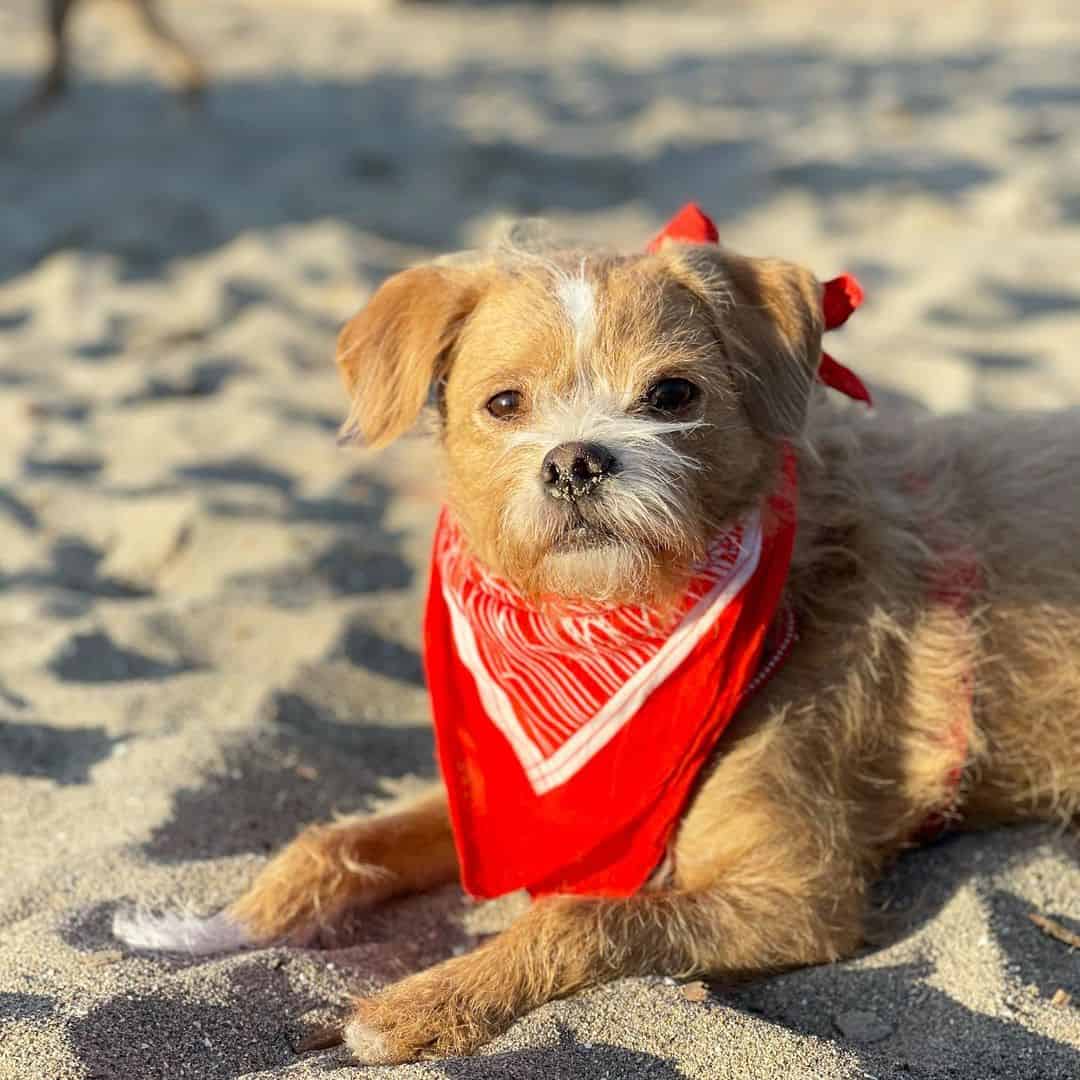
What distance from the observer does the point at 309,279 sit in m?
8.53

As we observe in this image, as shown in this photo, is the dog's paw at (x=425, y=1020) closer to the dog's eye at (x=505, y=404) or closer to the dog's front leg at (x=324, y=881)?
the dog's front leg at (x=324, y=881)

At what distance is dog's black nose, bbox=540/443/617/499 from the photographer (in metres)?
3.16

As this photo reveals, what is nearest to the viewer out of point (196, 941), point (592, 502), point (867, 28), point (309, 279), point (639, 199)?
point (592, 502)

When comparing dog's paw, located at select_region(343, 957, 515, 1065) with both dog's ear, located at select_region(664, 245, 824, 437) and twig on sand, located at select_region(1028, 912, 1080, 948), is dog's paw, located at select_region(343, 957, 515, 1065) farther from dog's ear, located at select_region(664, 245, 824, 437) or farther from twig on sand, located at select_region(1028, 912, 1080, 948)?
dog's ear, located at select_region(664, 245, 824, 437)

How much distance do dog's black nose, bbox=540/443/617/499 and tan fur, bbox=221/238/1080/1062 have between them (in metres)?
0.07

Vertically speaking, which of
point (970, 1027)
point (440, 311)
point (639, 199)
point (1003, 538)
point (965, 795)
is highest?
point (639, 199)

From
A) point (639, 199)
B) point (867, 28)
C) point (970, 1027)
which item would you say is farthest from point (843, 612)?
point (867, 28)

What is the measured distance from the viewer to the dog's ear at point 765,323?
11.5ft

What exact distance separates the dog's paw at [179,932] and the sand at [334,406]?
3.6 inches

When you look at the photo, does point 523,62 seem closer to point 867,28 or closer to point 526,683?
point 867,28

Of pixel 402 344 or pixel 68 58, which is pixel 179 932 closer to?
pixel 402 344

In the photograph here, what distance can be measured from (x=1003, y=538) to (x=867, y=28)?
41.7ft

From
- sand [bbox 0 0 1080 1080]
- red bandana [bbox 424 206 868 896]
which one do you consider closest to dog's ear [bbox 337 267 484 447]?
red bandana [bbox 424 206 868 896]

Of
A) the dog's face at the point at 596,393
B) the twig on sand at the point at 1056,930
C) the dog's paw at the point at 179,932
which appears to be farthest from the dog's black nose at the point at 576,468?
the twig on sand at the point at 1056,930
